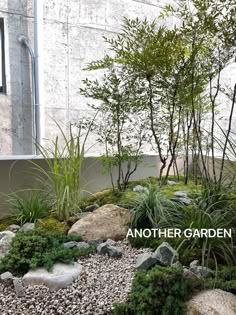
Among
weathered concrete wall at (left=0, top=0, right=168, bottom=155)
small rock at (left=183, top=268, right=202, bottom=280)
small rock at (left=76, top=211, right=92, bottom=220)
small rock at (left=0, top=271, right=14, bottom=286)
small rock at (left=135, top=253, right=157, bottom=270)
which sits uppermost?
weathered concrete wall at (left=0, top=0, right=168, bottom=155)

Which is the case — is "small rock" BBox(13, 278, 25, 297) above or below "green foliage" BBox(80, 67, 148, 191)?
below

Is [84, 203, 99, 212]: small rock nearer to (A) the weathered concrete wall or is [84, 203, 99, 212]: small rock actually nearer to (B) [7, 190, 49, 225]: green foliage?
(B) [7, 190, 49, 225]: green foliage

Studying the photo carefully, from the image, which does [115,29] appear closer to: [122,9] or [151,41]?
[122,9]

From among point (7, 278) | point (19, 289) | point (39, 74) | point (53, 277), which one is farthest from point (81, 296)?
point (39, 74)

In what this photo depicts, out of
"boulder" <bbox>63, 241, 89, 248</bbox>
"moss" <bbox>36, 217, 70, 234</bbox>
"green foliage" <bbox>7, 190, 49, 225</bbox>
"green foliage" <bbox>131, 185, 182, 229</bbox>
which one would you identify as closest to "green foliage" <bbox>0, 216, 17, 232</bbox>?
"green foliage" <bbox>7, 190, 49, 225</bbox>

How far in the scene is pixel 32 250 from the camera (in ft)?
6.10

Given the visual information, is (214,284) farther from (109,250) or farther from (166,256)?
Result: (109,250)

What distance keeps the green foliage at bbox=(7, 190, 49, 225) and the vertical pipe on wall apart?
97 cm

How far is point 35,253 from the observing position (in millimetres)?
1826

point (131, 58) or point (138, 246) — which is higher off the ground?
point (131, 58)

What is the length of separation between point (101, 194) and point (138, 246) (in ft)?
3.31

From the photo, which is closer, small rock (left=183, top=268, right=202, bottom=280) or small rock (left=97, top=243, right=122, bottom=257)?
small rock (left=183, top=268, right=202, bottom=280)

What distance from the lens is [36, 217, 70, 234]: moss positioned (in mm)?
2328

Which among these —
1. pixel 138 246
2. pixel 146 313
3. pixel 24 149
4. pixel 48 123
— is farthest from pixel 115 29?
pixel 146 313
